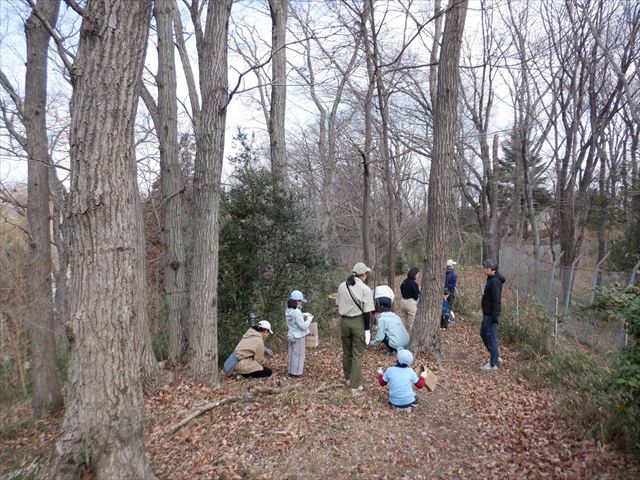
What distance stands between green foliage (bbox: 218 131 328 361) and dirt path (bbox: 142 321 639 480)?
2.09m

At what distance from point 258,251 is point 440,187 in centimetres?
386

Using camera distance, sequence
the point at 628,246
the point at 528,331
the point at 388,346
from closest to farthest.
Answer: the point at 388,346 < the point at 528,331 < the point at 628,246

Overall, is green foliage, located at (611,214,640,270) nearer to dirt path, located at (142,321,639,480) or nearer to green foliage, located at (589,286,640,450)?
dirt path, located at (142,321,639,480)

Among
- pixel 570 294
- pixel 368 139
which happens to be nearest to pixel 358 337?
pixel 570 294

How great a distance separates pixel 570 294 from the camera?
10.1 m

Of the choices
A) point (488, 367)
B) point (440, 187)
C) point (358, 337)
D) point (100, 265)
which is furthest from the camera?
point (440, 187)

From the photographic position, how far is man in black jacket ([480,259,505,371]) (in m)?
7.35

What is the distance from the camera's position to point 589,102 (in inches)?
684

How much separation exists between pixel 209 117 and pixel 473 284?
1248 centimetres

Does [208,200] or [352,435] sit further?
[208,200]

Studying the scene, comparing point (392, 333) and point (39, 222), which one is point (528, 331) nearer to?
point (392, 333)

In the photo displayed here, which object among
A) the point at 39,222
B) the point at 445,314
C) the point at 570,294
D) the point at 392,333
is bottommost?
the point at 445,314

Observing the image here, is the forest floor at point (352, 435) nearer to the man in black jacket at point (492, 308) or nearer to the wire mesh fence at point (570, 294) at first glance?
the man in black jacket at point (492, 308)

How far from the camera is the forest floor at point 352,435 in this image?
13.7 feet
